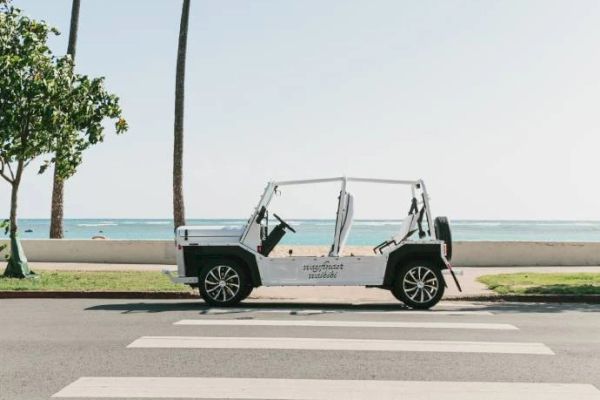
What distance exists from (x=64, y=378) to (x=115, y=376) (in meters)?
0.44

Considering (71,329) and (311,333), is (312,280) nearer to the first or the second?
(311,333)

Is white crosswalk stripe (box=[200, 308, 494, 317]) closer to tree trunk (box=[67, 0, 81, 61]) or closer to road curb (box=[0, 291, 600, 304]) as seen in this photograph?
road curb (box=[0, 291, 600, 304])

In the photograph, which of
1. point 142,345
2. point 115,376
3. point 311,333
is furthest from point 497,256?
point 115,376

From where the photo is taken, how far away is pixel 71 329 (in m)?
10.4

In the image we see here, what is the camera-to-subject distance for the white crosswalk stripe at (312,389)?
6.40 m

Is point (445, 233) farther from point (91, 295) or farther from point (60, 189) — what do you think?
point (60, 189)

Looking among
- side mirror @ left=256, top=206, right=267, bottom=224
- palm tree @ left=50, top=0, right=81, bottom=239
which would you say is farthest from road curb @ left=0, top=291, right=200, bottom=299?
palm tree @ left=50, top=0, right=81, bottom=239

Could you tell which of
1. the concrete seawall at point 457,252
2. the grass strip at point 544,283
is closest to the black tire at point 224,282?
the grass strip at point 544,283

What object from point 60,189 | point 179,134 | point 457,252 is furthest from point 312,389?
point 60,189

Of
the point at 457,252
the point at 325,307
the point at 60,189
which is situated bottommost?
the point at 325,307

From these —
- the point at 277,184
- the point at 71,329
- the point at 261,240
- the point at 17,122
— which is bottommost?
the point at 71,329

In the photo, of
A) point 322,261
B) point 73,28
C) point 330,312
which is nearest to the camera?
point 330,312

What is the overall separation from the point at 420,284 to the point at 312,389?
7.01 meters

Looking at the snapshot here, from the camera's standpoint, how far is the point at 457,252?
25.3 meters
